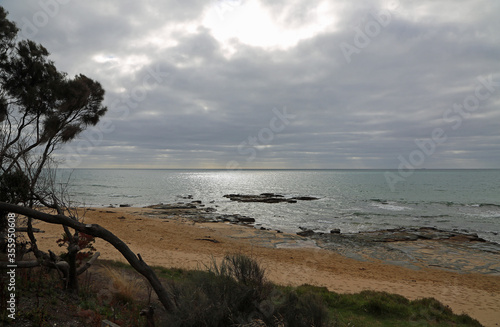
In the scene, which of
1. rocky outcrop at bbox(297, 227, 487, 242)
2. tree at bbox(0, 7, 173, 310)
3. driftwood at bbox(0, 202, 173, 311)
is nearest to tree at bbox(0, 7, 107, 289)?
tree at bbox(0, 7, 173, 310)

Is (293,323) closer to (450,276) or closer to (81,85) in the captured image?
(81,85)

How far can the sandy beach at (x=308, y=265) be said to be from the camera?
12.6 m

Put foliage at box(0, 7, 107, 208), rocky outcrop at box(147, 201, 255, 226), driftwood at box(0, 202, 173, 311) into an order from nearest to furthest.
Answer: driftwood at box(0, 202, 173, 311) → foliage at box(0, 7, 107, 208) → rocky outcrop at box(147, 201, 255, 226)

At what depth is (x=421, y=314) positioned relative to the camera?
8.66 metres

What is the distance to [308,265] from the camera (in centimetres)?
1697

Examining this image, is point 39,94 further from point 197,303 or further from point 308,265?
point 308,265

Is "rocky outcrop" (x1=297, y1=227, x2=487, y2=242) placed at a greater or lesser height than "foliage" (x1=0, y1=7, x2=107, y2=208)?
lesser

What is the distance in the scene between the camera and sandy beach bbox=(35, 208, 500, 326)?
12555 mm

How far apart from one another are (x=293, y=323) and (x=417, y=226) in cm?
3217

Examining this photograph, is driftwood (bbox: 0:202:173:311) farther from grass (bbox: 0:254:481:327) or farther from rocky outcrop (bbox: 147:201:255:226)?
rocky outcrop (bbox: 147:201:255:226)

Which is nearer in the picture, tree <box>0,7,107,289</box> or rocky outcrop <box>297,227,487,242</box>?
tree <box>0,7,107,289</box>

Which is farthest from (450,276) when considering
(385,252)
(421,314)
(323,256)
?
(421,314)

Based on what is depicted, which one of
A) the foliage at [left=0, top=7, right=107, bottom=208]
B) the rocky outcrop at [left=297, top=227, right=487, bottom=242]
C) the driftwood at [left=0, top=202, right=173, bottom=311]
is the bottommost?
the rocky outcrop at [left=297, top=227, right=487, bottom=242]

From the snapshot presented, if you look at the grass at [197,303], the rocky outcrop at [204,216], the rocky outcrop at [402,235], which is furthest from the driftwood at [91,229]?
the rocky outcrop at [204,216]
